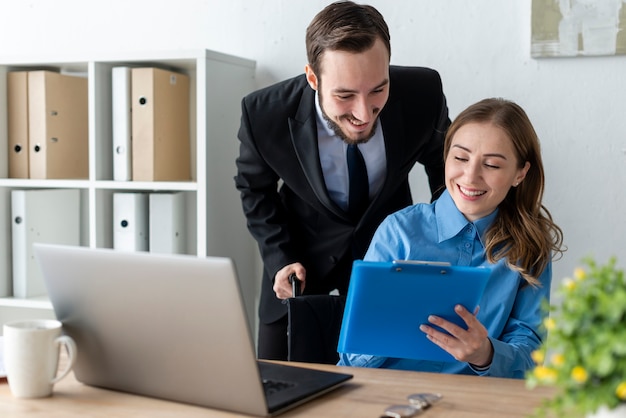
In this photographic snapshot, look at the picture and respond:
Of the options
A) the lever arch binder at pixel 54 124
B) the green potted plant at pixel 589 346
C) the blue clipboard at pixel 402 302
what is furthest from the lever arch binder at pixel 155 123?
the green potted plant at pixel 589 346

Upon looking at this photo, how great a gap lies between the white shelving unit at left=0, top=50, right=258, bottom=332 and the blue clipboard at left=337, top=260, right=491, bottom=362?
1.21 meters

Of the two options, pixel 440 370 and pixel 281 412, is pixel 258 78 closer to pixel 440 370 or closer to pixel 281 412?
pixel 440 370

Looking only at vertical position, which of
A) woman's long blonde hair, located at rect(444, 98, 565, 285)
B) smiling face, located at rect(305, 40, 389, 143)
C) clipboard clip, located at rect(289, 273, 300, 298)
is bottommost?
clipboard clip, located at rect(289, 273, 300, 298)

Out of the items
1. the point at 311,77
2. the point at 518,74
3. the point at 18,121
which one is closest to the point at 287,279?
the point at 311,77

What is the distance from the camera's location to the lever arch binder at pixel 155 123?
2.64m

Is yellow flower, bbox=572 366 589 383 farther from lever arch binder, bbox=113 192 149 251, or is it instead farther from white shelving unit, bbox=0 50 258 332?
lever arch binder, bbox=113 192 149 251

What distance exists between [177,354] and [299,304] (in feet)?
1.57

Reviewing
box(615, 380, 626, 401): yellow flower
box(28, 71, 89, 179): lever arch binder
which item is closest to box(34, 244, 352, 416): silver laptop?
box(615, 380, 626, 401): yellow flower

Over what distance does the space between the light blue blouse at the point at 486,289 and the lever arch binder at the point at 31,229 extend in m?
1.50

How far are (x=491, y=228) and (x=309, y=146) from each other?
0.62 m

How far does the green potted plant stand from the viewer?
76 centimetres

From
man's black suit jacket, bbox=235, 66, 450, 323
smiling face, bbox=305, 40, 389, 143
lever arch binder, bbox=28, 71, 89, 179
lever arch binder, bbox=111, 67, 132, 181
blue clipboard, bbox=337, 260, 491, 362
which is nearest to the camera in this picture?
blue clipboard, bbox=337, 260, 491, 362

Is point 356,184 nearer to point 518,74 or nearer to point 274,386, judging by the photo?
point 518,74

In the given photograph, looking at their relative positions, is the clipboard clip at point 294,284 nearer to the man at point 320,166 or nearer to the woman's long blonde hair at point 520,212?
the man at point 320,166
